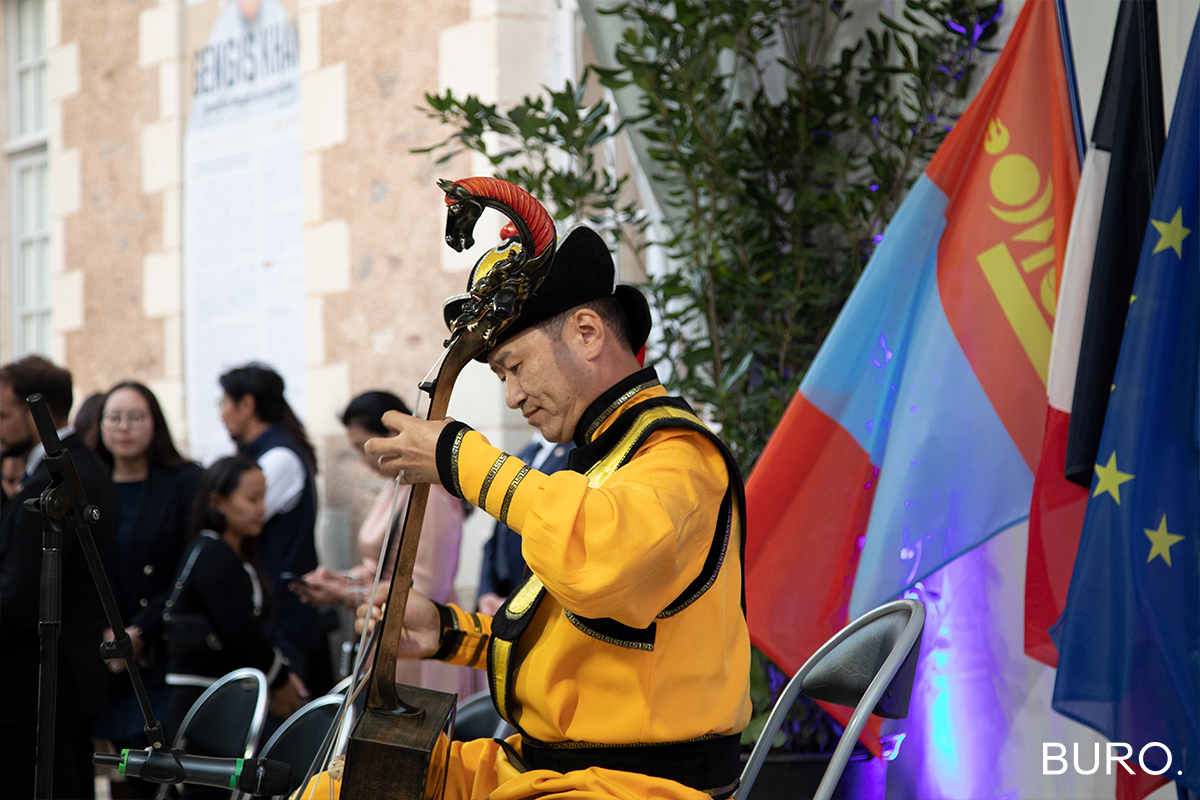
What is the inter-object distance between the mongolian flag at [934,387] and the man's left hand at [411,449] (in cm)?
102

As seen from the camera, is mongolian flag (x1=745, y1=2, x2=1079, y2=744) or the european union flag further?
mongolian flag (x1=745, y1=2, x2=1079, y2=744)

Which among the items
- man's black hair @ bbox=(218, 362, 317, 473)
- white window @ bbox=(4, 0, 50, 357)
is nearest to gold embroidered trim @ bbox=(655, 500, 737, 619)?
man's black hair @ bbox=(218, 362, 317, 473)

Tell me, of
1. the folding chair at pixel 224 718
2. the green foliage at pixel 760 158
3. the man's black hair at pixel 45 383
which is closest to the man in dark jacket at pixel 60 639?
the man's black hair at pixel 45 383

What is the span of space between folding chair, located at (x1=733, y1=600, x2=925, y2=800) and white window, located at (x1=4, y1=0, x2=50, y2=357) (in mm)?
7141

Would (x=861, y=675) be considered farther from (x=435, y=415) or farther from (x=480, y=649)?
(x=435, y=415)

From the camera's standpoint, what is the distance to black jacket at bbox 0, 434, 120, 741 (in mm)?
2967

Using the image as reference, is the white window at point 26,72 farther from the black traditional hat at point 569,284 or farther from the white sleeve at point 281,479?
the black traditional hat at point 569,284

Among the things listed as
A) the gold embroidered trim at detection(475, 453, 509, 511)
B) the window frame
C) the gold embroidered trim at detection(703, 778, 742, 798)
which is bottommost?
the gold embroidered trim at detection(703, 778, 742, 798)

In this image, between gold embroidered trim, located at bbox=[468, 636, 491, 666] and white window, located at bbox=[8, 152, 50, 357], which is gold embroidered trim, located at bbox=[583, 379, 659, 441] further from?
white window, located at bbox=[8, 152, 50, 357]

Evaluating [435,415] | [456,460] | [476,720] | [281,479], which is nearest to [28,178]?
[281,479]

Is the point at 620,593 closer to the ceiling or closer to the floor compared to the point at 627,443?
closer to the floor

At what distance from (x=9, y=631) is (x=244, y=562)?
0.80m

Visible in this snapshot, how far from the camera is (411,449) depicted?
5.32ft

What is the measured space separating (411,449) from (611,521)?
1.06 ft
